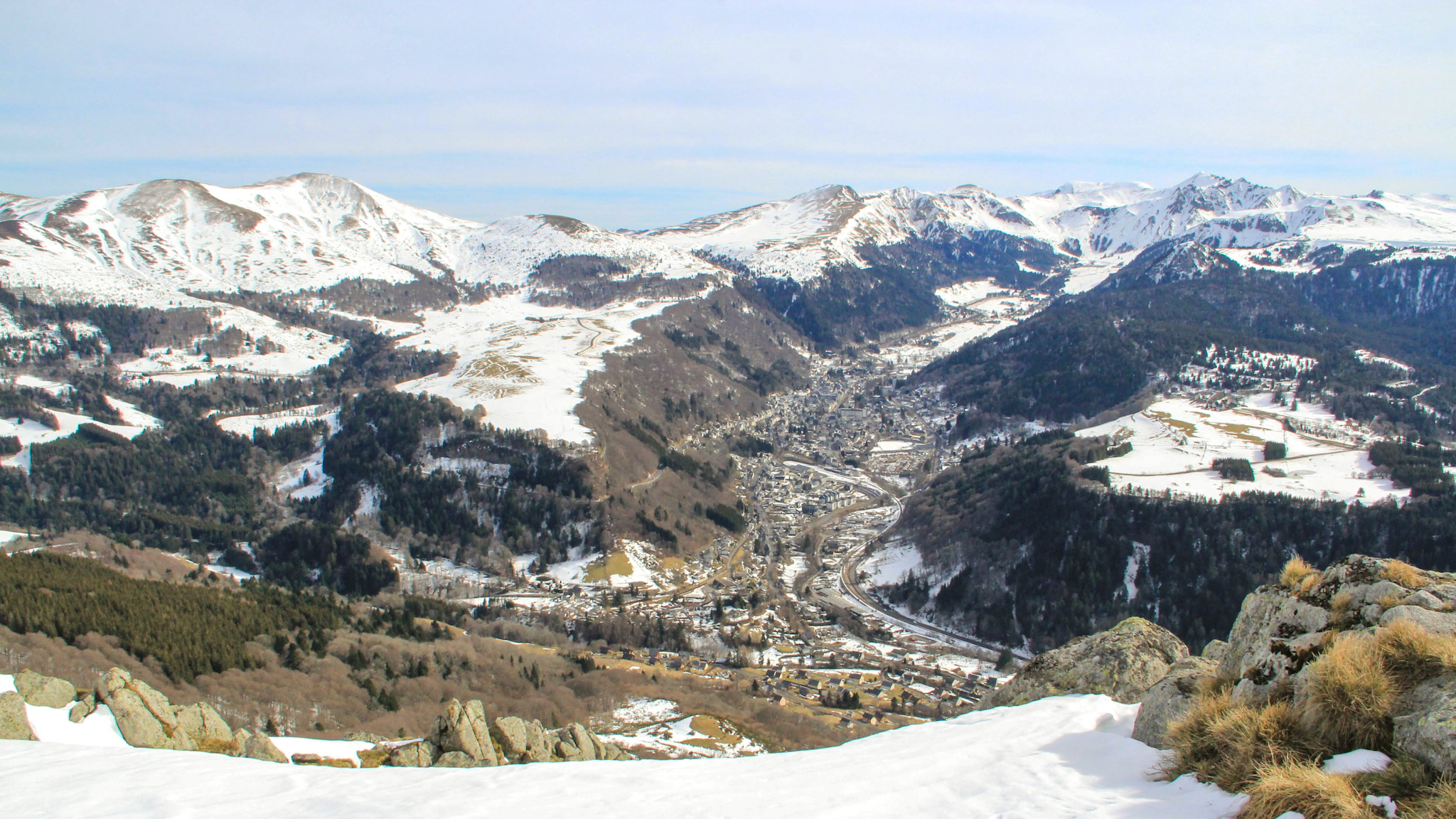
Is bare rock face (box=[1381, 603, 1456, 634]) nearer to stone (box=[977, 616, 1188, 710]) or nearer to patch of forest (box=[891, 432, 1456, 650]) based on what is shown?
stone (box=[977, 616, 1188, 710])

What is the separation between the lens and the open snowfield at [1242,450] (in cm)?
11169

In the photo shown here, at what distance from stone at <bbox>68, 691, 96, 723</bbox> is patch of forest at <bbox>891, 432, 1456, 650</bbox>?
302 ft

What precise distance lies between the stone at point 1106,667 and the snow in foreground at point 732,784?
2568 mm

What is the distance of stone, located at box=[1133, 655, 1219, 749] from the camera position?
648 inches

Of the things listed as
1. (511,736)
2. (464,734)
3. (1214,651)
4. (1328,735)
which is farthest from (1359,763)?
(511,736)

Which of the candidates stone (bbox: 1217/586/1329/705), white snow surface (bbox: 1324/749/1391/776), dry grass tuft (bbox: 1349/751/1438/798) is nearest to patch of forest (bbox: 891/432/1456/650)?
stone (bbox: 1217/586/1329/705)

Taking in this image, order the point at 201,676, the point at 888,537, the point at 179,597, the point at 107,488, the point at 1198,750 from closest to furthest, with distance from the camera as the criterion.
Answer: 1. the point at 1198,750
2. the point at 201,676
3. the point at 179,597
4. the point at 888,537
5. the point at 107,488

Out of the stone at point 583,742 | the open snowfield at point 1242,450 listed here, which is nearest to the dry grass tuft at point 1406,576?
the stone at point 583,742

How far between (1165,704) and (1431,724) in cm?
625

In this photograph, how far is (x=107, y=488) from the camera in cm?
15962

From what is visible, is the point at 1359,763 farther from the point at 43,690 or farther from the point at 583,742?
the point at 43,690

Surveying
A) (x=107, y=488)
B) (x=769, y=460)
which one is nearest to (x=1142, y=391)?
(x=769, y=460)

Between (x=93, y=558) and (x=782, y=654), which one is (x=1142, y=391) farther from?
(x=93, y=558)

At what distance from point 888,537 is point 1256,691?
120 metres
